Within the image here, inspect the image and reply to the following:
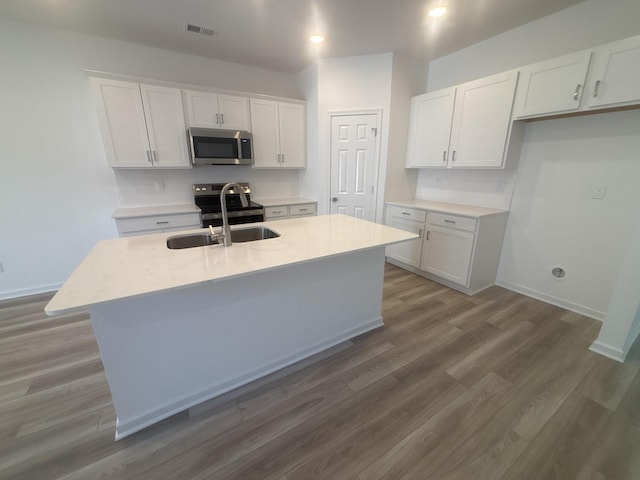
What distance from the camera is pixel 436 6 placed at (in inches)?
88.7

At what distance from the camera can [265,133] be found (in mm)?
3602

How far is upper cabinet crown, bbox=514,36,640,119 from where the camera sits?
1.90 meters

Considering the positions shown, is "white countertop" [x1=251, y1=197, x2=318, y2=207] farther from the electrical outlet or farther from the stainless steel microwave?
the electrical outlet

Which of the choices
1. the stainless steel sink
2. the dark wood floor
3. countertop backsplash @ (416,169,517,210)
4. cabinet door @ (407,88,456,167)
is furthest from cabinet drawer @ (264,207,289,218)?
the dark wood floor

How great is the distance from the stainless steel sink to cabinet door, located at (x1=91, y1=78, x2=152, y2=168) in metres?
1.67

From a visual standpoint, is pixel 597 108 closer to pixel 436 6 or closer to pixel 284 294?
pixel 436 6

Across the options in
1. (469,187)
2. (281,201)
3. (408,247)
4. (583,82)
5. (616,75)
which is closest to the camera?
(616,75)

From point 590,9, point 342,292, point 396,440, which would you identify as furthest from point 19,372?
point 590,9

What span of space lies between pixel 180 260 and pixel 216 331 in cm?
49

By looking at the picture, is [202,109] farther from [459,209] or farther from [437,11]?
[459,209]

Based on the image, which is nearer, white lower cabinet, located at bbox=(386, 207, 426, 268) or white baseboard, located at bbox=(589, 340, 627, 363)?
white baseboard, located at bbox=(589, 340, 627, 363)

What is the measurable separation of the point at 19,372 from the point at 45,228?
181cm

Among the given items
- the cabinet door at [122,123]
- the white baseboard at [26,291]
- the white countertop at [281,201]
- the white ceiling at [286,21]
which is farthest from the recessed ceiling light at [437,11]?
the white baseboard at [26,291]

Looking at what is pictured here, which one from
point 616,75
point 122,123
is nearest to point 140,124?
point 122,123
